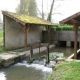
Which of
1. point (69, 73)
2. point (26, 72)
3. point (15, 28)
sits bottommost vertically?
point (26, 72)

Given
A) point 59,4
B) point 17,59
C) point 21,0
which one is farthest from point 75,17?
point 59,4

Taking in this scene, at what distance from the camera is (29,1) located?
32.8 metres

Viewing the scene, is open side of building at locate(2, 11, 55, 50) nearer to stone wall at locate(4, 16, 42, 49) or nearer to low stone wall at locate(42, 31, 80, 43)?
stone wall at locate(4, 16, 42, 49)

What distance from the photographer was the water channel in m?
8.98

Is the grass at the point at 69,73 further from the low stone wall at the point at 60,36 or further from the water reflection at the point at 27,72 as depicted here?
the low stone wall at the point at 60,36

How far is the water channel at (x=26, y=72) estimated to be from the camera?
8977 mm

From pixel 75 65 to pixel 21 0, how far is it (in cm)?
2385

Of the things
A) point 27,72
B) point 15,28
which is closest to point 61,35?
point 15,28

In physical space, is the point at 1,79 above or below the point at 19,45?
below

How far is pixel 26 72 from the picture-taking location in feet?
32.5

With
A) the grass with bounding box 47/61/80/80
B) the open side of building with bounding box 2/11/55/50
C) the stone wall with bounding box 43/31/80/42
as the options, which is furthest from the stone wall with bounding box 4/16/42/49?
the grass with bounding box 47/61/80/80

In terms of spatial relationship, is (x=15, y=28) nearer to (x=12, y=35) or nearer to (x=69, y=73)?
(x=12, y=35)

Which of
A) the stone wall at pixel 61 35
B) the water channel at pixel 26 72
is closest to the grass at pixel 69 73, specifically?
the water channel at pixel 26 72

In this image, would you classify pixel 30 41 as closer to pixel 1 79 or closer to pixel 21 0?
pixel 1 79
